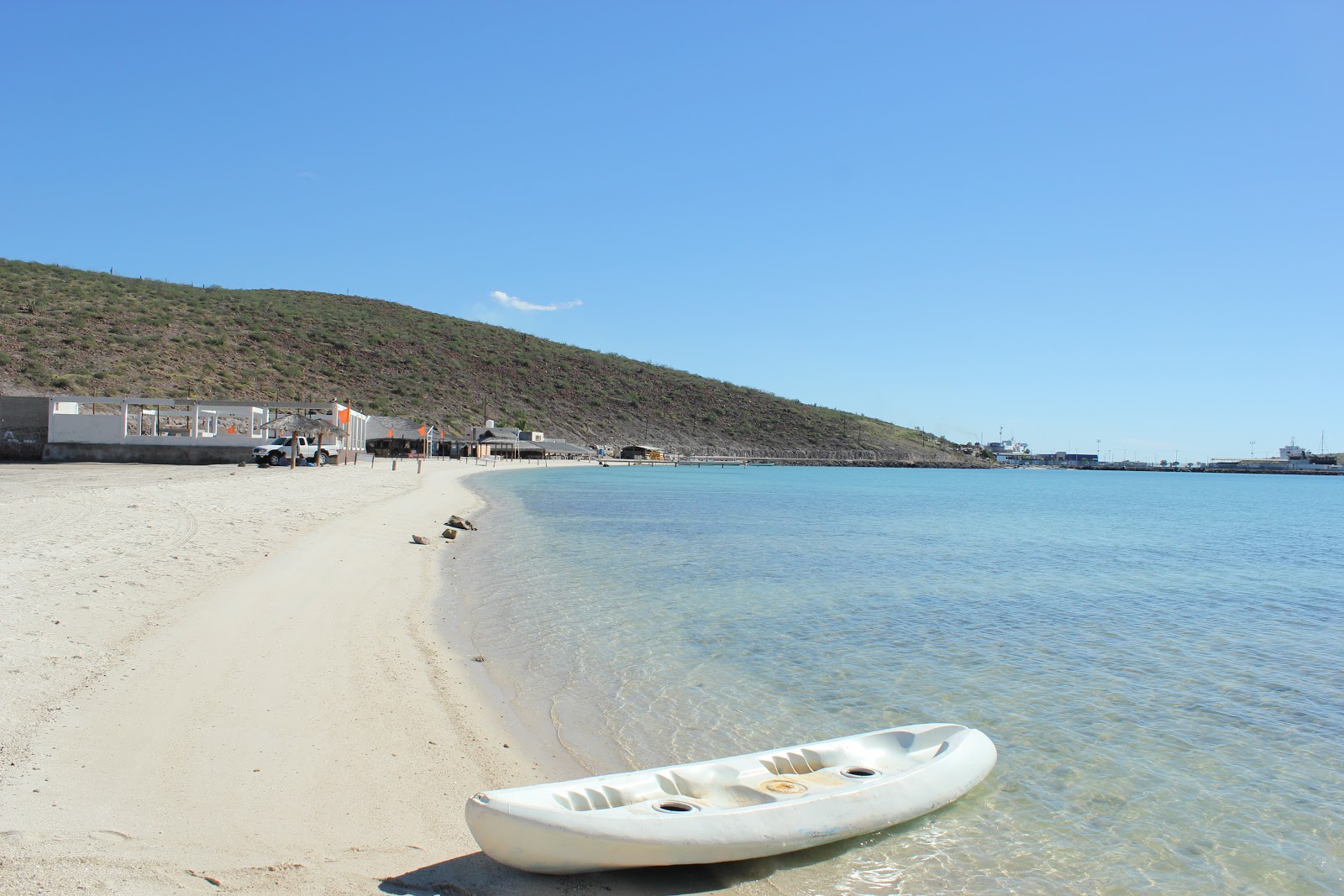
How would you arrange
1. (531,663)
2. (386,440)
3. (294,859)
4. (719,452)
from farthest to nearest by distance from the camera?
(719,452)
(386,440)
(531,663)
(294,859)

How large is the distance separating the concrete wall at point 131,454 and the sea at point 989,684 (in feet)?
→ 66.6

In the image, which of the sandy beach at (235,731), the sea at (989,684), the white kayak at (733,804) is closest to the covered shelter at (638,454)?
the sea at (989,684)

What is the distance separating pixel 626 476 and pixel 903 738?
4762 centimetres

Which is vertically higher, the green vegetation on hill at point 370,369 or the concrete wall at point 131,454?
the green vegetation on hill at point 370,369

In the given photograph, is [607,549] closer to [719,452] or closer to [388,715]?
[388,715]

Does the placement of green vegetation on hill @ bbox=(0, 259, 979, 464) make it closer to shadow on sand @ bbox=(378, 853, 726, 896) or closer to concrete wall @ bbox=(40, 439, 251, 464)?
concrete wall @ bbox=(40, 439, 251, 464)

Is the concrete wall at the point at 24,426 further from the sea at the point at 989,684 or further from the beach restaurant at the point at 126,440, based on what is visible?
the sea at the point at 989,684

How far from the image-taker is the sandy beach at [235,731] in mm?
3443

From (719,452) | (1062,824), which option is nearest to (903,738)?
(1062,824)

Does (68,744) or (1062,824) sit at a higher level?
(68,744)

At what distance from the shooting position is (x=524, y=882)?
3.52m

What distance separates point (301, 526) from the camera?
14.4 metres

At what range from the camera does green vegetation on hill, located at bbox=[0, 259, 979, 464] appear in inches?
2074

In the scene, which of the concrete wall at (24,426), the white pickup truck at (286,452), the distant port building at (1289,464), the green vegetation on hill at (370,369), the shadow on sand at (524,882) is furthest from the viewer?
the distant port building at (1289,464)
